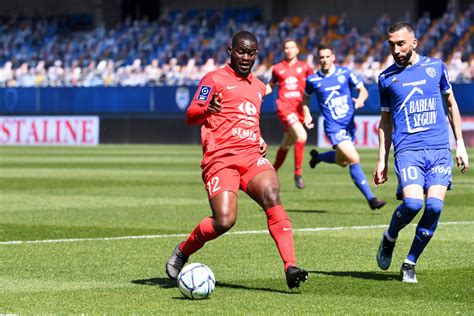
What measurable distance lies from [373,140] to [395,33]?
27844 mm

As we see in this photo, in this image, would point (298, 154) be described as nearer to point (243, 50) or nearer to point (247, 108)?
point (247, 108)

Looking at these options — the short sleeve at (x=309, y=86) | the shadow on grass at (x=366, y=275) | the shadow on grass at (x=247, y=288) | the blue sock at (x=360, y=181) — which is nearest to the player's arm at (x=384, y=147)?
the shadow on grass at (x=366, y=275)

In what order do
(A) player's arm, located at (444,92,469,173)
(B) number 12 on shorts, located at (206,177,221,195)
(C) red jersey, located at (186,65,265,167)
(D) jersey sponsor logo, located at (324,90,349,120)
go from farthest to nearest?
(D) jersey sponsor logo, located at (324,90,349,120) → (A) player's arm, located at (444,92,469,173) → (C) red jersey, located at (186,65,265,167) → (B) number 12 on shorts, located at (206,177,221,195)

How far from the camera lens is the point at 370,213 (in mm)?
15922

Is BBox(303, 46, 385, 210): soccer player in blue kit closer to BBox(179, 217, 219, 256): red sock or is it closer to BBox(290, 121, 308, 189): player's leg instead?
BBox(290, 121, 308, 189): player's leg

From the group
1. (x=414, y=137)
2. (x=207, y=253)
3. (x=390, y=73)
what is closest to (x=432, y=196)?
(x=414, y=137)

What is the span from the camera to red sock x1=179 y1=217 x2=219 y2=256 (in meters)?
8.94

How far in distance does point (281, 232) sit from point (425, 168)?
1.34m

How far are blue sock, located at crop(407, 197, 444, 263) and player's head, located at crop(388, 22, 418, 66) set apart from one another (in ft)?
3.74

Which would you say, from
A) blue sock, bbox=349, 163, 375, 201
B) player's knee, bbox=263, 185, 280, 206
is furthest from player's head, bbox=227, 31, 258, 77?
blue sock, bbox=349, 163, 375, 201

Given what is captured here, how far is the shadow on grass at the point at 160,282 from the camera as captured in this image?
9172 millimetres

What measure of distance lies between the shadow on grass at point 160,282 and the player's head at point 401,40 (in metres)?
→ 2.47

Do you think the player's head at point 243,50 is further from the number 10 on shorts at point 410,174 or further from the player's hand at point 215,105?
the number 10 on shorts at point 410,174

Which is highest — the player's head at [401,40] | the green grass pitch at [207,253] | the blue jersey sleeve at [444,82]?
the player's head at [401,40]
